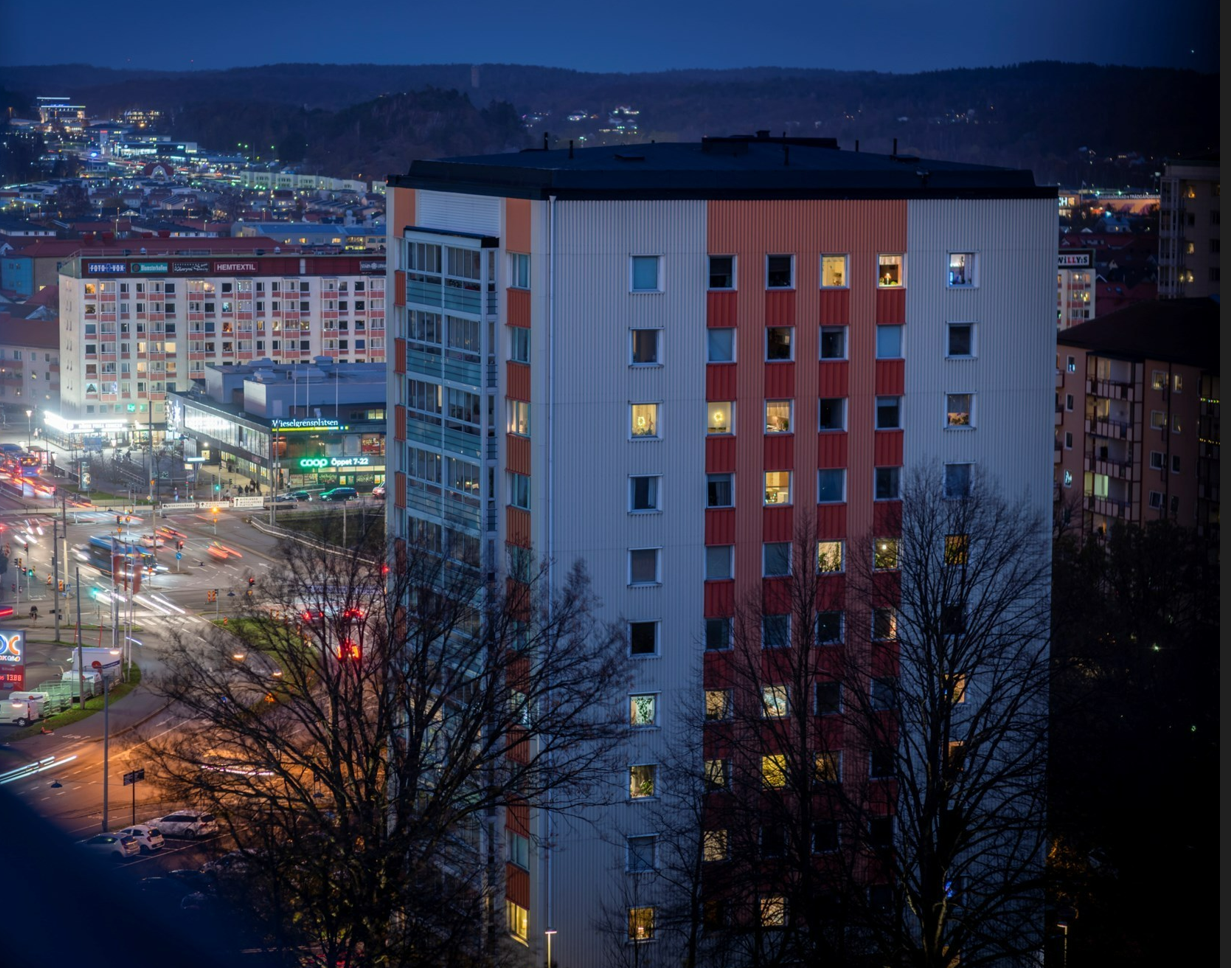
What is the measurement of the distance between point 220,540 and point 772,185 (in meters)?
15.2

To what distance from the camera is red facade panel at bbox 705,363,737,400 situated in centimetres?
741

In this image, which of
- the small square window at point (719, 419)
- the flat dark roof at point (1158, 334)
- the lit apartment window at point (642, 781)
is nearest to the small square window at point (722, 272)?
the small square window at point (719, 419)

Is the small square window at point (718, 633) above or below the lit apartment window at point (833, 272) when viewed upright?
below

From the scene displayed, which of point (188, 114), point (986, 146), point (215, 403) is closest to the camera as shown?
point (986, 146)

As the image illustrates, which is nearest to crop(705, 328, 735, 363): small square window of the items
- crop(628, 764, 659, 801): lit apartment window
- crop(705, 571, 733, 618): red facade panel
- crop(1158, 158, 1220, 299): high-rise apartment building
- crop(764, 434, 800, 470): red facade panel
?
crop(764, 434, 800, 470): red facade panel

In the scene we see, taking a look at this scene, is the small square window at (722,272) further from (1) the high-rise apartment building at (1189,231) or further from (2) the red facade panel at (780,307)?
(1) the high-rise apartment building at (1189,231)

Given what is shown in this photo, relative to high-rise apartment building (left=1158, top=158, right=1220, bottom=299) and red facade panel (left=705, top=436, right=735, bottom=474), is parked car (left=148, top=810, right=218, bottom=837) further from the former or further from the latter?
high-rise apartment building (left=1158, top=158, right=1220, bottom=299)

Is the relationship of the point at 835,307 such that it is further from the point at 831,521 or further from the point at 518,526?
the point at 518,526

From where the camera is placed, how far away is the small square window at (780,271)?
24.6 ft

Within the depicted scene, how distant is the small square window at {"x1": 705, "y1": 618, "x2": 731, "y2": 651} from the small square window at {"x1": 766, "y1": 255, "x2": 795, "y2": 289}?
1463 millimetres

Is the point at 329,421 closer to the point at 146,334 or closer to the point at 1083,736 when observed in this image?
the point at 146,334

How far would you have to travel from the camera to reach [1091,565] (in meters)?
13.4

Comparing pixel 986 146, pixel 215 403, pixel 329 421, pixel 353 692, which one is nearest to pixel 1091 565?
pixel 986 146

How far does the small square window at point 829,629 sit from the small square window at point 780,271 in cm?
144
